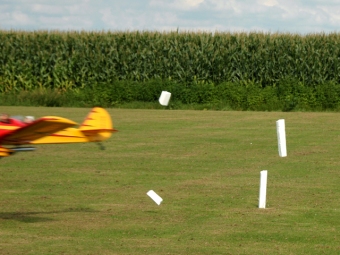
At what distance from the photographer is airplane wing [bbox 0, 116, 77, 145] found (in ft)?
32.4

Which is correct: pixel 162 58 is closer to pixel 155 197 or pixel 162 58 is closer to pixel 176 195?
pixel 176 195

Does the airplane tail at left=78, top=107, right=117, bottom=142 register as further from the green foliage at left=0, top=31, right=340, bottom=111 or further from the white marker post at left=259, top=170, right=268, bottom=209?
the green foliage at left=0, top=31, right=340, bottom=111

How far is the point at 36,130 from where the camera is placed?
410 inches

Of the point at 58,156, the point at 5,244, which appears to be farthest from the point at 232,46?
the point at 5,244

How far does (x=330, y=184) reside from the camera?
14.5 meters

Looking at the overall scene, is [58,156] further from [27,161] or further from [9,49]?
[9,49]


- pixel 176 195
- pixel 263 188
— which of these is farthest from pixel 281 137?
pixel 263 188

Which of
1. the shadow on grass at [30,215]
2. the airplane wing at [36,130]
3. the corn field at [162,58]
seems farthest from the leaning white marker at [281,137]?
the corn field at [162,58]

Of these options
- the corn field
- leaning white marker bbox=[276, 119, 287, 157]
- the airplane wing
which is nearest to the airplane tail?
the airplane wing

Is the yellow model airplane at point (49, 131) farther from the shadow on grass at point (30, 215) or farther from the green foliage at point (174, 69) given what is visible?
the green foliage at point (174, 69)

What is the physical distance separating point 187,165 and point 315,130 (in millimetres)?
8273

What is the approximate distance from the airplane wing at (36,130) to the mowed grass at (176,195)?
1.24 meters

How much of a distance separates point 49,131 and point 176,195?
12.2 feet

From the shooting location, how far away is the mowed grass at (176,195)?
9922 millimetres
